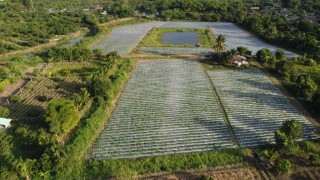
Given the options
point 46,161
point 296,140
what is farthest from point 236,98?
point 46,161

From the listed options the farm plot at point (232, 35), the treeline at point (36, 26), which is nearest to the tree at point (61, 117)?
the farm plot at point (232, 35)

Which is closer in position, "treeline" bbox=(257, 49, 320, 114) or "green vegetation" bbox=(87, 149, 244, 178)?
"green vegetation" bbox=(87, 149, 244, 178)

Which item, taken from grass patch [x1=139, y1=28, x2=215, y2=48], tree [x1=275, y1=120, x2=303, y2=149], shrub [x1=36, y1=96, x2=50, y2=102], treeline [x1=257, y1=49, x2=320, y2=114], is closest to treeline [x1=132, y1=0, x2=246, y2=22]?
grass patch [x1=139, y1=28, x2=215, y2=48]

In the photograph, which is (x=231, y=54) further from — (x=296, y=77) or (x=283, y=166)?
(x=283, y=166)

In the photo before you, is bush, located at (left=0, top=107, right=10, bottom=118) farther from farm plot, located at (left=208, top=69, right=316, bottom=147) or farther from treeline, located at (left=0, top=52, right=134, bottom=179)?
farm plot, located at (left=208, top=69, right=316, bottom=147)

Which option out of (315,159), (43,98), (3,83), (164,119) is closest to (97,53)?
(3,83)

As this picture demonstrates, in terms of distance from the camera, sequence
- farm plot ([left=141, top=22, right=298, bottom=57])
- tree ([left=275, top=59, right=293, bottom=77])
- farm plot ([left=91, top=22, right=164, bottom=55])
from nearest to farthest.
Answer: tree ([left=275, top=59, right=293, bottom=77]) < farm plot ([left=141, top=22, right=298, bottom=57]) < farm plot ([left=91, top=22, right=164, bottom=55])

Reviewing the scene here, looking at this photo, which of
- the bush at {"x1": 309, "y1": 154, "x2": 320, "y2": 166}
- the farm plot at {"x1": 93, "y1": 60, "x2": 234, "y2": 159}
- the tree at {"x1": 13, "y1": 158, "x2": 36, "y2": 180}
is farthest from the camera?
the farm plot at {"x1": 93, "y1": 60, "x2": 234, "y2": 159}

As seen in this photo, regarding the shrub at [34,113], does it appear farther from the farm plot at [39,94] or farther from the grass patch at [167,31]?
the grass patch at [167,31]
